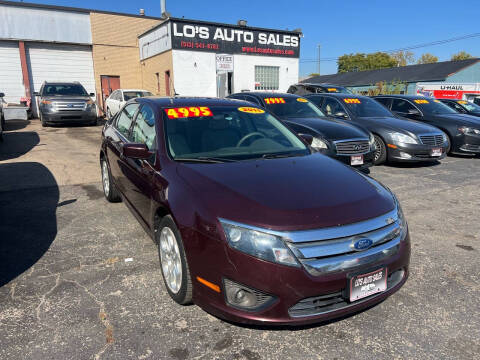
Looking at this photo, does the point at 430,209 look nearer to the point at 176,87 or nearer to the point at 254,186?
the point at 254,186

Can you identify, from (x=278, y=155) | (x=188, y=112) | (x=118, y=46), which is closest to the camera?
(x=278, y=155)

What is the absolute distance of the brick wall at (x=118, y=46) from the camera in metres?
20.4

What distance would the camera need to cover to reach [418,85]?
38.9 meters

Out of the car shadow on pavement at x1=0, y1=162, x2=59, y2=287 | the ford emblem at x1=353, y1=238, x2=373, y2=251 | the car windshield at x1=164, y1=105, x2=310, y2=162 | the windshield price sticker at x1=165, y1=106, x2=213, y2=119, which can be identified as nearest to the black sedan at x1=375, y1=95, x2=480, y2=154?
the car windshield at x1=164, y1=105, x2=310, y2=162

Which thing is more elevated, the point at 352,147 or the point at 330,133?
the point at 330,133

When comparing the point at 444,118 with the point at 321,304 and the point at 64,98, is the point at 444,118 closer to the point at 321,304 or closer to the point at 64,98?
the point at 321,304

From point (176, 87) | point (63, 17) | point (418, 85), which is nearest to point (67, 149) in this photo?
point (176, 87)

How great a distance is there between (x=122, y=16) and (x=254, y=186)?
72.8ft

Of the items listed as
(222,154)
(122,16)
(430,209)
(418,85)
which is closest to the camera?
(222,154)

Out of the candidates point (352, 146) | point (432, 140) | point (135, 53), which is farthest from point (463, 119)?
point (135, 53)

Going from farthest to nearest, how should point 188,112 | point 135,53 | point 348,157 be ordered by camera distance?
point 135,53 → point 348,157 → point 188,112

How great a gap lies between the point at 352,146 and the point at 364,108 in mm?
2880

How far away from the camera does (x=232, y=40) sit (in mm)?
20078

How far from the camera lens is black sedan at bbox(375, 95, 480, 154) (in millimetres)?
9055
